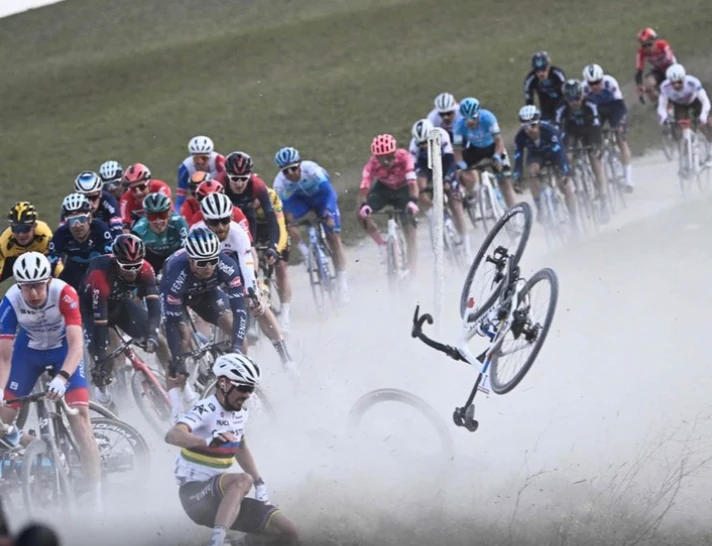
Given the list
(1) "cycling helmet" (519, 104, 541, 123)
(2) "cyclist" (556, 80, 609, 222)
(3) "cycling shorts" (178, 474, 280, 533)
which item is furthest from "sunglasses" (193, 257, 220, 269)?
(2) "cyclist" (556, 80, 609, 222)

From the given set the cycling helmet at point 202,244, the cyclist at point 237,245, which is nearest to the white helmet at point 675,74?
the cyclist at point 237,245

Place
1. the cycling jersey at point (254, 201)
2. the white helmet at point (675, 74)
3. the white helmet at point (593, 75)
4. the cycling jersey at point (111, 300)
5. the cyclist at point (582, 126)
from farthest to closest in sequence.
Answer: the white helmet at point (593, 75)
the white helmet at point (675, 74)
the cyclist at point (582, 126)
the cycling jersey at point (254, 201)
the cycling jersey at point (111, 300)

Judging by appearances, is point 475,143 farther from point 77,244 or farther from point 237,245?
point 77,244

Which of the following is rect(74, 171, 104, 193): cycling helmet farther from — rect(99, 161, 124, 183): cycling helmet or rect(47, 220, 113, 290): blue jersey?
rect(99, 161, 124, 183): cycling helmet

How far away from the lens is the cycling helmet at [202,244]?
10.8 metres

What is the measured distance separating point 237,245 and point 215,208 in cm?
45

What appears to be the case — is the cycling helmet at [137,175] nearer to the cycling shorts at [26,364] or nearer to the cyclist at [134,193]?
the cyclist at [134,193]

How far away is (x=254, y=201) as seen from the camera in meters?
13.9

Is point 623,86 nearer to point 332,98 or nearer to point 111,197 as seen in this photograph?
point 332,98

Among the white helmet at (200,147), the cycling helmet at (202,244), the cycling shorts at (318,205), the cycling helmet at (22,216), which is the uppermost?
the white helmet at (200,147)

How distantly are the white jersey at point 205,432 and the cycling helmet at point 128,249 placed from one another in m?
2.88

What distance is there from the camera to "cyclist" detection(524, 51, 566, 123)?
1991 cm

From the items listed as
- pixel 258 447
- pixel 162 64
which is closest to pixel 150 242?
pixel 258 447

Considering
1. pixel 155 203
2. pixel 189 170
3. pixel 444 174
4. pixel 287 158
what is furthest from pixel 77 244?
pixel 444 174
